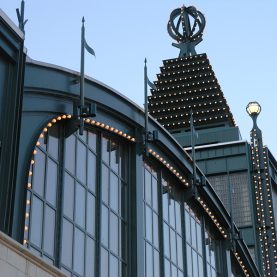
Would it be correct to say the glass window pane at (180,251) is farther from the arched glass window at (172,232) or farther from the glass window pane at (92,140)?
the glass window pane at (92,140)

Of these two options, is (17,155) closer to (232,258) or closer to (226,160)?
(232,258)

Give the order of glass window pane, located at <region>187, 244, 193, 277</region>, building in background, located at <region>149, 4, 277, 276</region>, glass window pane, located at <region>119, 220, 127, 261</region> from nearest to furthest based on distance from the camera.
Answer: glass window pane, located at <region>119, 220, 127, 261</region> < glass window pane, located at <region>187, 244, 193, 277</region> < building in background, located at <region>149, 4, 277, 276</region>

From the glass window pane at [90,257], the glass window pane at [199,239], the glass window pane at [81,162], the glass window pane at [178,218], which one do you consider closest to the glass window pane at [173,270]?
the glass window pane at [178,218]

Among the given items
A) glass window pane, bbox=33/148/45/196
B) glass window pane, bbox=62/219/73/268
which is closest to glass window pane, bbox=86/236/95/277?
glass window pane, bbox=62/219/73/268

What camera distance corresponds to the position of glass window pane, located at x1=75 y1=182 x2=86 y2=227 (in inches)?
1168

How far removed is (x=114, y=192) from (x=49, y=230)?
6.23 metres

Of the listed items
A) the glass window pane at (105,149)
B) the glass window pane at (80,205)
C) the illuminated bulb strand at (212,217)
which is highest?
the illuminated bulb strand at (212,217)

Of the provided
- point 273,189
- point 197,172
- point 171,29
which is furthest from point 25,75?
point 171,29

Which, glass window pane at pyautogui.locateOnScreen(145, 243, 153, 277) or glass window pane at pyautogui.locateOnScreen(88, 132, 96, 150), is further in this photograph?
glass window pane at pyautogui.locateOnScreen(145, 243, 153, 277)

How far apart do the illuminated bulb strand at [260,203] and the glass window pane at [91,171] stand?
28.9 metres

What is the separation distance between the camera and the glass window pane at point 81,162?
30.6 m

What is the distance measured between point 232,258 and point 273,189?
17.3m

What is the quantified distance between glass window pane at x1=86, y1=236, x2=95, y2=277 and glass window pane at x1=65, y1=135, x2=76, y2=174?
2.75 metres

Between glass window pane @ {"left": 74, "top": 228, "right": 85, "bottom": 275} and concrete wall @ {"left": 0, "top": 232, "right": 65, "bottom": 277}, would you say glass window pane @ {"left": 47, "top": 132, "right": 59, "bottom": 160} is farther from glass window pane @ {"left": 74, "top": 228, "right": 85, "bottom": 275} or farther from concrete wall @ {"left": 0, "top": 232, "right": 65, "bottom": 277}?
concrete wall @ {"left": 0, "top": 232, "right": 65, "bottom": 277}
